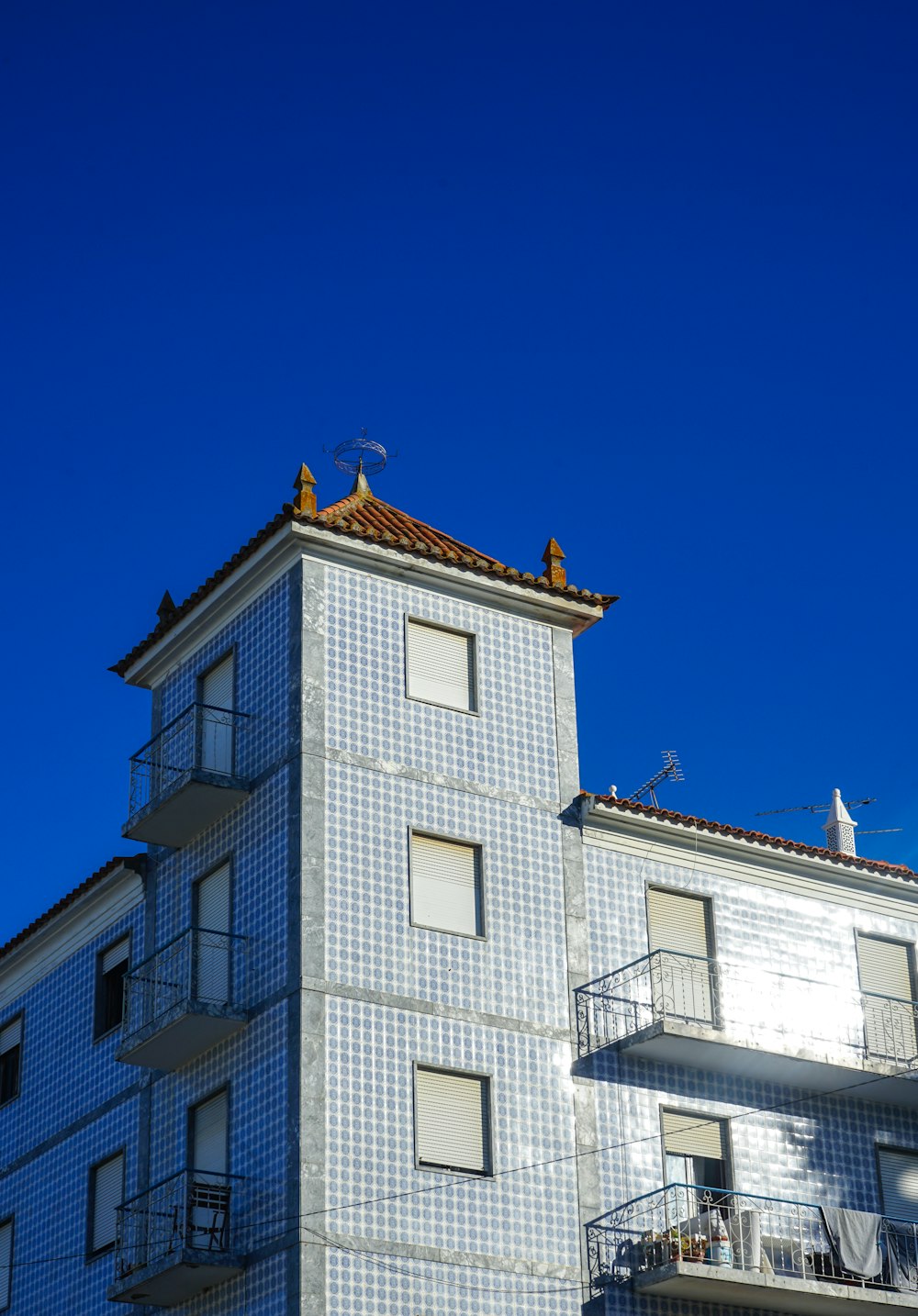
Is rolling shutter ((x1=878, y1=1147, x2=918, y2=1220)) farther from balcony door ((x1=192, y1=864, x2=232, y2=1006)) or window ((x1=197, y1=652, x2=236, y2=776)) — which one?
window ((x1=197, y1=652, x2=236, y2=776))

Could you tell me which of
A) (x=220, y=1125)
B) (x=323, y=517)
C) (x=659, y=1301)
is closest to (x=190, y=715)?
(x=323, y=517)

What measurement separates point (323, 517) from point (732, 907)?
8.47 meters

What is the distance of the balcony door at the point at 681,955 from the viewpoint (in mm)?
30984

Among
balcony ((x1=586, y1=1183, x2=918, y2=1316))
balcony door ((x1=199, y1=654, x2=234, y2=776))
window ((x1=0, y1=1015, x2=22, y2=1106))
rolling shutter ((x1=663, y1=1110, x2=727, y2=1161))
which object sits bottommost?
balcony ((x1=586, y1=1183, x2=918, y2=1316))

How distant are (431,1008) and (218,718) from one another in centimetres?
577

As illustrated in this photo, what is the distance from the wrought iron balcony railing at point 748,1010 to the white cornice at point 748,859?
5.19 feet

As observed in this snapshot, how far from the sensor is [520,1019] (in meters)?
29.7

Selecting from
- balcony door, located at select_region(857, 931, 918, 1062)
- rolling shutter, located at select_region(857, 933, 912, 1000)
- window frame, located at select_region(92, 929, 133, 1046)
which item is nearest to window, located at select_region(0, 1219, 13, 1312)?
window frame, located at select_region(92, 929, 133, 1046)

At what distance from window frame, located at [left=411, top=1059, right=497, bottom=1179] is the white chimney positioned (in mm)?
10789

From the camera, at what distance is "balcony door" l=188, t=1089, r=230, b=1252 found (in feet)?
91.0

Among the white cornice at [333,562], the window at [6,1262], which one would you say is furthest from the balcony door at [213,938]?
the window at [6,1262]

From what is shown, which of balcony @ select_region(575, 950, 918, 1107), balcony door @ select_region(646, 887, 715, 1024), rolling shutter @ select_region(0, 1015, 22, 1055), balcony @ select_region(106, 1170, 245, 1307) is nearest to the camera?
balcony @ select_region(106, 1170, 245, 1307)

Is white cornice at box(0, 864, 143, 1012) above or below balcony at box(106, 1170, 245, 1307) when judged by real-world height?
above

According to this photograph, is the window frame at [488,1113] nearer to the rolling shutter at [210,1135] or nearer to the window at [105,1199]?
the rolling shutter at [210,1135]
